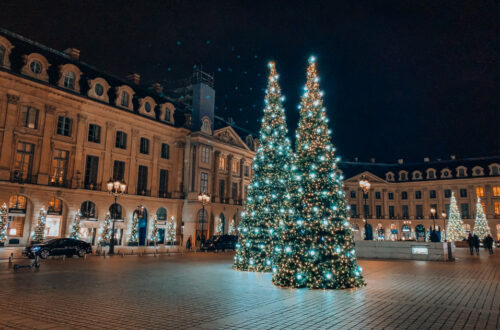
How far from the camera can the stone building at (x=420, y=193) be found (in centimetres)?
6738

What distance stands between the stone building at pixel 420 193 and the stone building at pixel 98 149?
40.1 meters

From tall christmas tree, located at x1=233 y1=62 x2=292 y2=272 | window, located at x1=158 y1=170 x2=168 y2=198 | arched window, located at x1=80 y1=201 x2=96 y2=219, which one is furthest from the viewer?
window, located at x1=158 y1=170 x2=168 y2=198

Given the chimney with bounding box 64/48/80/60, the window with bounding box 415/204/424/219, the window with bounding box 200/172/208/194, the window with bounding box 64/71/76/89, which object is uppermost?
the chimney with bounding box 64/48/80/60

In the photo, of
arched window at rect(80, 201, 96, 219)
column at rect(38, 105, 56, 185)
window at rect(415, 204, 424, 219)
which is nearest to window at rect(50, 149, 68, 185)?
column at rect(38, 105, 56, 185)

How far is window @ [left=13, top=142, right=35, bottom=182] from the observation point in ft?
91.4

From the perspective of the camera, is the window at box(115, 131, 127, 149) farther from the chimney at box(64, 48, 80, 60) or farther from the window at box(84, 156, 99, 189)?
the chimney at box(64, 48, 80, 60)

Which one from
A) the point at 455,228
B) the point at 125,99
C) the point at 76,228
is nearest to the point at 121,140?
the point at 125,99

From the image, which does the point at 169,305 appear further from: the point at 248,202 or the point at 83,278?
the point at 248,202

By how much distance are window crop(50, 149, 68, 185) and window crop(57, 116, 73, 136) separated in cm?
171

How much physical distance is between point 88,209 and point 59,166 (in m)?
4.76

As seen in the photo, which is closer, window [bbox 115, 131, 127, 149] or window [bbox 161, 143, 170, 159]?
window [bbox 115, 131, 127, 149]

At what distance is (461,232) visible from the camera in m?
46.8

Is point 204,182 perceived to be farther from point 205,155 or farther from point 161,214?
point 161,214

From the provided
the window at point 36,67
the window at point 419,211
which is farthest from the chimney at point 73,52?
the window at point 419,211
